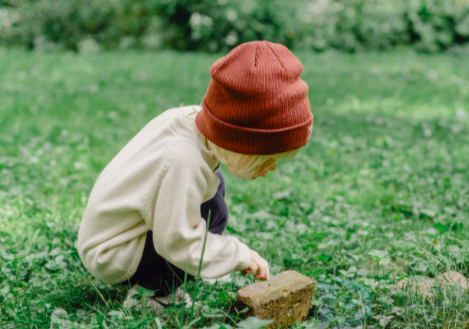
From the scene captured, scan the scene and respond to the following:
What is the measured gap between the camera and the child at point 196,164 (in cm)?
145

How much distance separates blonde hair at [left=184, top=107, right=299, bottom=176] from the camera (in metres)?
1.55

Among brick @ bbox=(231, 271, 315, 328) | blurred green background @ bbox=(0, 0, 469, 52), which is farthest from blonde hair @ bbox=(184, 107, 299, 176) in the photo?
blurred green background @ bbox=(0, 0, 469, 52)

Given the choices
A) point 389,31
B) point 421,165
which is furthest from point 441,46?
point 421,165

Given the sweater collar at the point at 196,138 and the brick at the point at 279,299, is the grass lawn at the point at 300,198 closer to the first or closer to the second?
the brick at the point at 279,299

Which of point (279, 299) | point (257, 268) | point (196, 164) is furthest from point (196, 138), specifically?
point (279, 299)

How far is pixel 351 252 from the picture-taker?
224 centimetres

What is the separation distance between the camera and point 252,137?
1470 mm

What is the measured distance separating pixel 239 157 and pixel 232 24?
7.64 meters

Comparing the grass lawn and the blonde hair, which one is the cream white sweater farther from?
the grass lawn

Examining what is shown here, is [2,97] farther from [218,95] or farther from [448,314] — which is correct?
[448,314]

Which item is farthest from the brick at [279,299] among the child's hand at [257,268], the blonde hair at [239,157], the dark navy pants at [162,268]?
the blonde hair at [239,157]

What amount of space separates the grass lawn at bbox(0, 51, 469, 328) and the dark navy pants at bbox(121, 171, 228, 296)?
127mm

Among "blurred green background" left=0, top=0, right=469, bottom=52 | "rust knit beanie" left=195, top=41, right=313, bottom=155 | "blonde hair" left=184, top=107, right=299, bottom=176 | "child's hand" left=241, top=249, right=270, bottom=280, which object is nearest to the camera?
"rust knit beanie" left=195, top=41, right=313, bottom=155

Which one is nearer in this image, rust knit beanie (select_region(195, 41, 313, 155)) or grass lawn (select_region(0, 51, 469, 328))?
rust knit beanie (select_region(195, 41, 313, 155))
